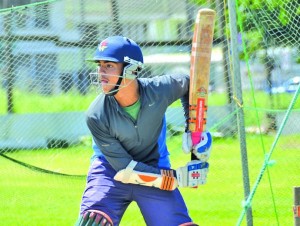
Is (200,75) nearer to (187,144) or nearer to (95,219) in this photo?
(187,144)

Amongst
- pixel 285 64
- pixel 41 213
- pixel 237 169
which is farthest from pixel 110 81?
pixel 237 169

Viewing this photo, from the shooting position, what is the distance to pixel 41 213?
10.0 meters

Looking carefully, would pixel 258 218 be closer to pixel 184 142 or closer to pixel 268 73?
pixel 268 73

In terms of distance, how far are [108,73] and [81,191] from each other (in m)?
3.66

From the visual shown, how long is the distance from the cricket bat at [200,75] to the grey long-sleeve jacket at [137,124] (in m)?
0.11

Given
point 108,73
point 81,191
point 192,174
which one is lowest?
point 81,191

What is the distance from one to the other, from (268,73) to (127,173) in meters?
3.73

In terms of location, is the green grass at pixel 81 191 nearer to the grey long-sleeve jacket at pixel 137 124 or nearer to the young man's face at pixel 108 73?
the grey long-sleeve jacket at pixel 137 124

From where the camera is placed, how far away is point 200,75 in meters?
6.54

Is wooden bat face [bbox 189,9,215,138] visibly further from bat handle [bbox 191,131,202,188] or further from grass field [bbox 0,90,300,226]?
grass field [bbox 0,90,300,226]

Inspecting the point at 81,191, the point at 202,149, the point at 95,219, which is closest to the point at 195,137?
the point at 202,149

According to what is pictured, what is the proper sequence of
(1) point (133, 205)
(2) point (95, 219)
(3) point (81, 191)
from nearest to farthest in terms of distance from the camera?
(2) point (95, 219), (3) point (81, 191), (1) point (133, 205)

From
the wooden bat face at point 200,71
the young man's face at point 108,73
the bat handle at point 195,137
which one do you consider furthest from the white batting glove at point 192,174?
the young man's face at point 108,73

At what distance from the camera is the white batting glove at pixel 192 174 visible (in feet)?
20.6
